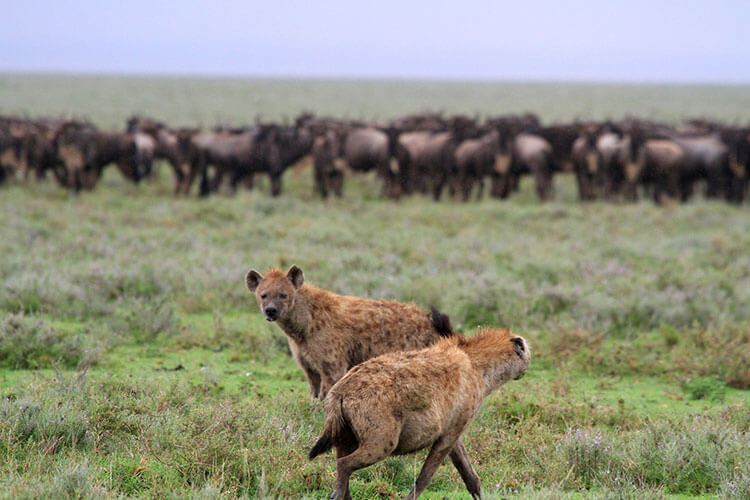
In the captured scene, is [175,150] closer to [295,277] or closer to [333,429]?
[295,277]

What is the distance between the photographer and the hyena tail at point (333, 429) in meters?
4.42

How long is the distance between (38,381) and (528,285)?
22.3 feet

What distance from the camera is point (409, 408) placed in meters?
4.46

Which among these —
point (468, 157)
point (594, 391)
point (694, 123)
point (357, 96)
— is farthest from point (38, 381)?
point (357, 96)

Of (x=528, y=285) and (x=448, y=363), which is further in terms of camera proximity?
(x=528, y=285)

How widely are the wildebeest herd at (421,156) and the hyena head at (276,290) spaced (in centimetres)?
1436

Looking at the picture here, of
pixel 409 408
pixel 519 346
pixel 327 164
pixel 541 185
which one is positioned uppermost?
pixel 519 346

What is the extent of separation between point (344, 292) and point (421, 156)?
40.1ft

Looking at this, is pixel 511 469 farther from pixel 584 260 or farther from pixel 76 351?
pixel 584 260

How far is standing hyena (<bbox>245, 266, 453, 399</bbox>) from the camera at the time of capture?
6223mm

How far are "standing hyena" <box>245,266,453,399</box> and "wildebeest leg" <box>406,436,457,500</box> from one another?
155 cm

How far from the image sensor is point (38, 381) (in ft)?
21.6

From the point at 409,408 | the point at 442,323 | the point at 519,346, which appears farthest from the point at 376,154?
the point at 409,408

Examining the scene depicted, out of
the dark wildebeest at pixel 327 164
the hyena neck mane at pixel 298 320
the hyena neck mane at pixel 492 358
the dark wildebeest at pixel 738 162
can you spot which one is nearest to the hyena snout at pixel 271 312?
the hyena neck mane at pixel 298 320
